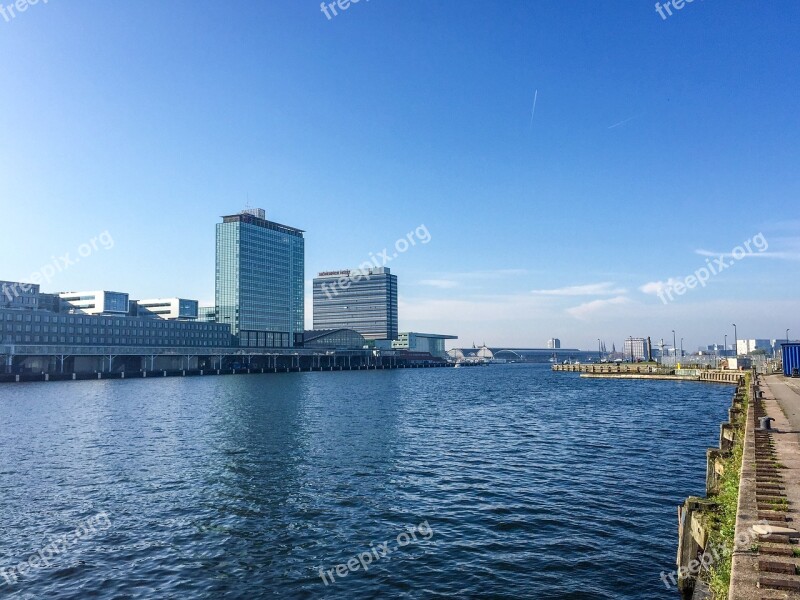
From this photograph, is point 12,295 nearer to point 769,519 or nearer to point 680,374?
point 680,374

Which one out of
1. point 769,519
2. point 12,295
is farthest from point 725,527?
point 12,295

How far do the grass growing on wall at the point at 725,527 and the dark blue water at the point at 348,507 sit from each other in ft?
13.0

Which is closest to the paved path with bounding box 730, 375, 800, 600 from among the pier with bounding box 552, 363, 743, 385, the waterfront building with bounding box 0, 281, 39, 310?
the pier with bounding box 552, 363, 743, 385

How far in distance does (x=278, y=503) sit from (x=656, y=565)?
1956 centimetres

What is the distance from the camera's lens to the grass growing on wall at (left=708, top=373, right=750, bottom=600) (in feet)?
44.1

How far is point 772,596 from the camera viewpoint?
11.0 m

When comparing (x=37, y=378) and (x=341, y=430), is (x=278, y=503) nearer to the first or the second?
(x=341, y=430)

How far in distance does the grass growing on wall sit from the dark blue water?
3.97 metres

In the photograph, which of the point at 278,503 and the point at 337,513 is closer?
the point at 337,513


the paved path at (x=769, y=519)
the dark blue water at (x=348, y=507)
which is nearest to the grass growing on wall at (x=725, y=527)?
the paved path at (x=769, y=519)

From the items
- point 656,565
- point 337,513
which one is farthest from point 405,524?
point 656,565

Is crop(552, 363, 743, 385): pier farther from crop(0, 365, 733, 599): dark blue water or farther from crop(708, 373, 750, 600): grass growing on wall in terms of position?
crop(708, 373, 750, 600): grass growing on wall

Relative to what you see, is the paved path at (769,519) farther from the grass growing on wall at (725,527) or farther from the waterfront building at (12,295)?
the waterfront building at (12,295)

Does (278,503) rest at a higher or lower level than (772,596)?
lower
